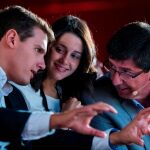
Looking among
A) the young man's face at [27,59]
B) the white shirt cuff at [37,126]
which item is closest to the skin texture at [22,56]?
the young man's face at [27,59]

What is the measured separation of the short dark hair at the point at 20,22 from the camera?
4.47 ft

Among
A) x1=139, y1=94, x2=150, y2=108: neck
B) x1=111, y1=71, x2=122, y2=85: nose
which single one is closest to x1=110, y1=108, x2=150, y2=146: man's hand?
x1=111, y1=71, x2=122, y2=85: nose

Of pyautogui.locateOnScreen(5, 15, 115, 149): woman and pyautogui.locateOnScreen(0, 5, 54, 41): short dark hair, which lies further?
pyautogui.locateOnScreen(5, 15, 115, 149): woman

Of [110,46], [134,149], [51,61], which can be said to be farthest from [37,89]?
[134,149]

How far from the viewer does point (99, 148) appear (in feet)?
4.42

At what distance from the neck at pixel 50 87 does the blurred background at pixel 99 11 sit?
101 inches

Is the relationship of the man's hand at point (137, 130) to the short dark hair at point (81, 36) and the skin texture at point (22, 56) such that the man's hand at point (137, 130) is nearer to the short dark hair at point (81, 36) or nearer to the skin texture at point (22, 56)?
the skin texture at point (22, 56)

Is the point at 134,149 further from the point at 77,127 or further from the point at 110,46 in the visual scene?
the point at 77,127

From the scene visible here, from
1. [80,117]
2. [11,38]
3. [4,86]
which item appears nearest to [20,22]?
[11,38]

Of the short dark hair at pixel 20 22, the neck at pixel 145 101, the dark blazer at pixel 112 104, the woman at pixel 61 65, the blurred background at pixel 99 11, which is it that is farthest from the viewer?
the blurred background at pixel 99 11

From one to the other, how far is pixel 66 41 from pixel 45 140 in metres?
0.56

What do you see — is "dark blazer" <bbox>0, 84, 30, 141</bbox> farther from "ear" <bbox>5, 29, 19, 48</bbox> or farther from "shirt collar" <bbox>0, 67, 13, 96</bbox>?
"ear" <bbox>5, 29, 19, 48</bbox>

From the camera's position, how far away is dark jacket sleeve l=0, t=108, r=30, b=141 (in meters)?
1.08

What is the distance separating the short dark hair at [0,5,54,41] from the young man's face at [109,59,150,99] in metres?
0.31
